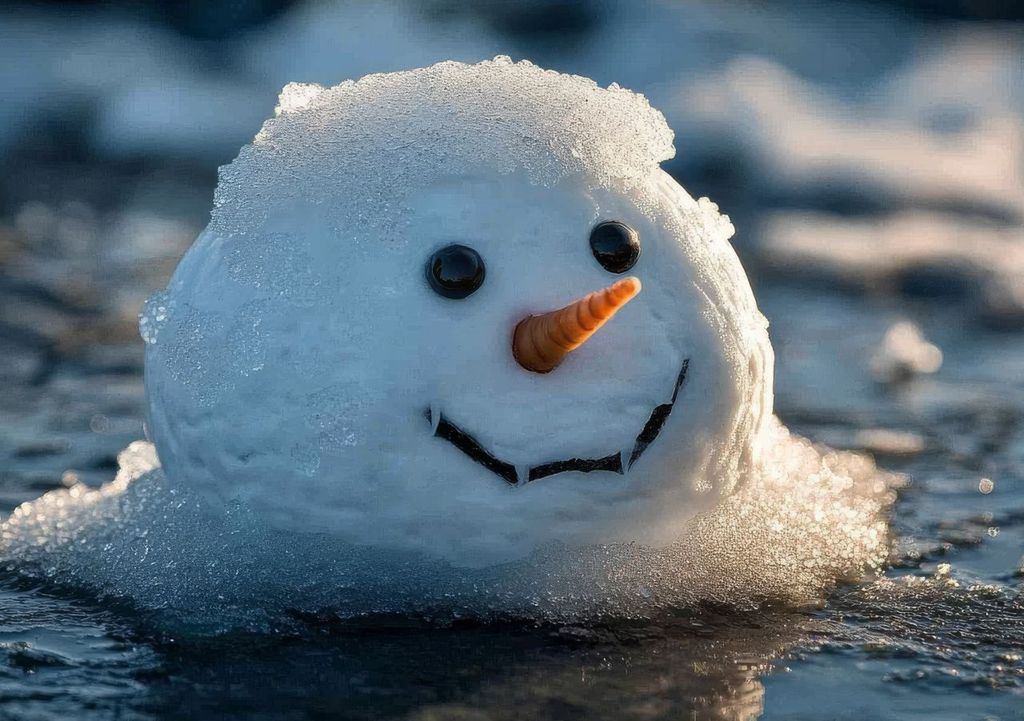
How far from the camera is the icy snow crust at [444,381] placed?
2.57m

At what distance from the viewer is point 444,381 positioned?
255 cm

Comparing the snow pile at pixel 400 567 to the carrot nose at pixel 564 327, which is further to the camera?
the snow pile at pixel 400 567

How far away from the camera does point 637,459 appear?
2.63 metres

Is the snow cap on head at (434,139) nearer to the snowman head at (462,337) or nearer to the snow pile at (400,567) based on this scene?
the snowman head at (462,337)

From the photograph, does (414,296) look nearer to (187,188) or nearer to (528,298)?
(528,298)

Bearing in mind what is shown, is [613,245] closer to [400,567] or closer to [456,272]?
[456,272]

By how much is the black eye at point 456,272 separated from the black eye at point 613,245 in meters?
0.22

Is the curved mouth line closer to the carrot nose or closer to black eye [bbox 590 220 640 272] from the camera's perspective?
the carrot nose

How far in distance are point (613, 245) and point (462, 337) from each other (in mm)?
336

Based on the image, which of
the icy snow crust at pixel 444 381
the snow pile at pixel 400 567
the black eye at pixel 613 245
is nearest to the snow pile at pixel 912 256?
the snow pile at pixel 400 567

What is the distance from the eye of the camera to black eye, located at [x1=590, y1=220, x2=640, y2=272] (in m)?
2.61

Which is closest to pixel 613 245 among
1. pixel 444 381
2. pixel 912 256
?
pixel 444 381

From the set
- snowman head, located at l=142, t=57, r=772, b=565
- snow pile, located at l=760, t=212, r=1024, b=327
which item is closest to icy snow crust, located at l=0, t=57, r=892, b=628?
snowman head, located at l=142, t=57, r=772, b=565

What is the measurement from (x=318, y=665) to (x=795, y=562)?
1.09 meters
